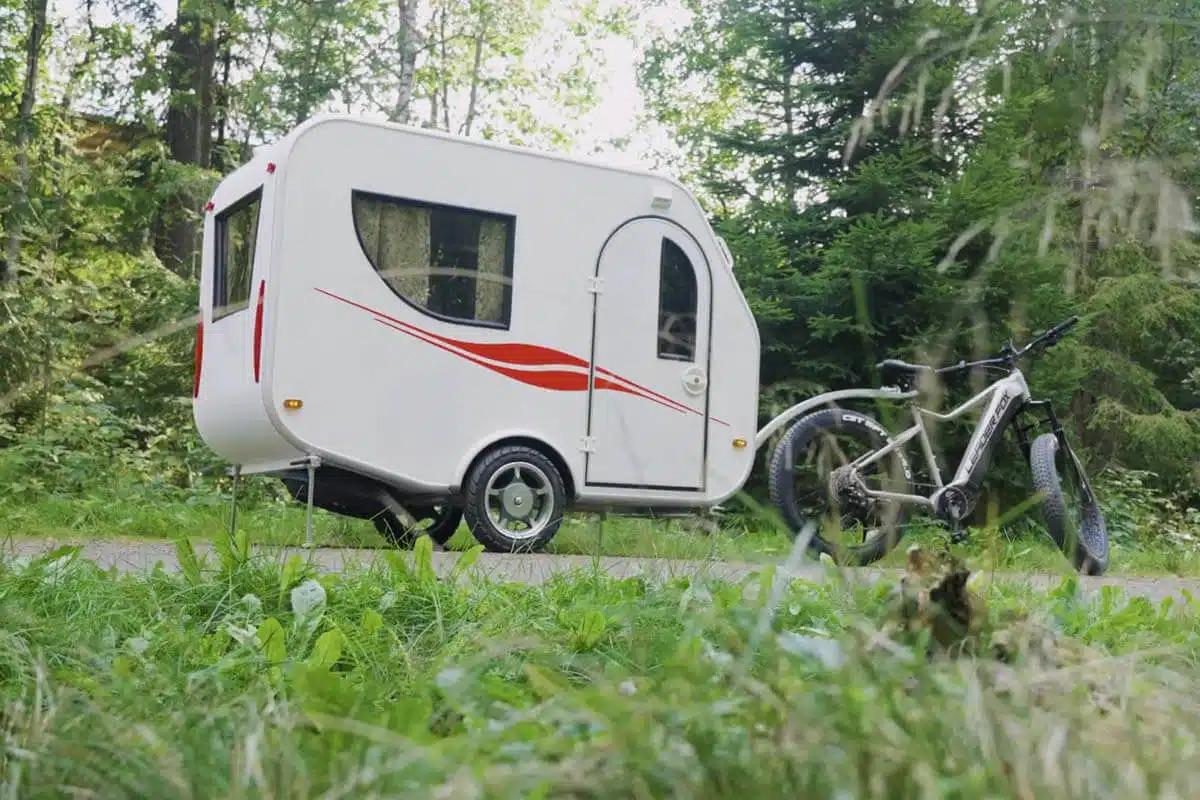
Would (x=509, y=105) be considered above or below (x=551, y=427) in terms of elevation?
above

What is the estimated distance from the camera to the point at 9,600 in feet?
10.0

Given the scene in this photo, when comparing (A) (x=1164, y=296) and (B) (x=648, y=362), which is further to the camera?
(A) (x=1164, y=296)

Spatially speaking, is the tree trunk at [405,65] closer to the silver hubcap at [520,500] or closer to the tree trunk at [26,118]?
the tree trunk at [26,118]

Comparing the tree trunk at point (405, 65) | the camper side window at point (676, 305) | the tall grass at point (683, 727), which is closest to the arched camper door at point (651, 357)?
the camper side window at point (676, 305)

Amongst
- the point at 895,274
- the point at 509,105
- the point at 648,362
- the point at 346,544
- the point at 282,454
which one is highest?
the point at 509,105

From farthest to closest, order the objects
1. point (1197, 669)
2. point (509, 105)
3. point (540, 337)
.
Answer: point (509, 105) < point (540, 337) < point (1197, 669)

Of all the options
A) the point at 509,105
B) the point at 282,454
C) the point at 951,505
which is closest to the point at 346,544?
the point at 282,454

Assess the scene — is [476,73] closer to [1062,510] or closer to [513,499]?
[513,499]

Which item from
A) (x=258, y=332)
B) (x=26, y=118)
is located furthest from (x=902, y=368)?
(x=26, y=118)

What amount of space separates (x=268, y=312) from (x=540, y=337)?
1453 mm

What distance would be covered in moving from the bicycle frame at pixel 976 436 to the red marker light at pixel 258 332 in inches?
113

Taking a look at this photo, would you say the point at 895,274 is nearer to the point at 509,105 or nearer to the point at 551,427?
the point at 551,427

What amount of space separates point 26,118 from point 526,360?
22.5 ft

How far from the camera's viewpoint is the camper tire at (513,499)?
717cm
